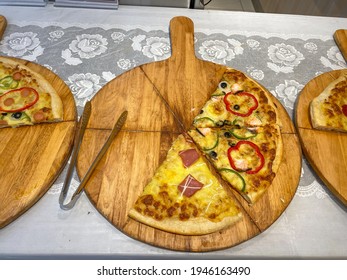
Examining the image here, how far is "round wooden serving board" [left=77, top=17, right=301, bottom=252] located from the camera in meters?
2.01

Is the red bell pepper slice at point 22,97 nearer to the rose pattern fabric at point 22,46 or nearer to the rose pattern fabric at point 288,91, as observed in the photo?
the rose pattern fabric at point 22,46

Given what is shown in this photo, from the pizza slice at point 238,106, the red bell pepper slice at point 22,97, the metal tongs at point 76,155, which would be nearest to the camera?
the metal tongs at point 76,155

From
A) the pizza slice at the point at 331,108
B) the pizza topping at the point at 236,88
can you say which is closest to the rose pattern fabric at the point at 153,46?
the pizza topping at the point at 236,88

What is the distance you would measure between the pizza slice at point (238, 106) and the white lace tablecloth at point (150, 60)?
1.02 feet

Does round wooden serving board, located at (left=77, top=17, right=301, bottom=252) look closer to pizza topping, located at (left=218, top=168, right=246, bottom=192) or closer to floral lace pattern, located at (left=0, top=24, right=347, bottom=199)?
pizza topping, located at (left=218, top=168, right=246, bottom=192)

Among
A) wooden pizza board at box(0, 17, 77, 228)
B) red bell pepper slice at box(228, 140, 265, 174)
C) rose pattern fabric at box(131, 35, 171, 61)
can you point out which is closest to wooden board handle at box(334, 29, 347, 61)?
red bell pepper slice at box(228, 140, 265, 174)

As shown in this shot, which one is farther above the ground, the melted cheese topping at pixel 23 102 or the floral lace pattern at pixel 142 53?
the floral lace pattern at pixel 142 53

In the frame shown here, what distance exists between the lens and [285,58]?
3.25m

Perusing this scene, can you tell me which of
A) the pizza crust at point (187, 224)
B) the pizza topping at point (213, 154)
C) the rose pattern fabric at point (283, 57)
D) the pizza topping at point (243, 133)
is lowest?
the pizza crust at point (187, 224)

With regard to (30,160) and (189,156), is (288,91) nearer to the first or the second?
(189,156)

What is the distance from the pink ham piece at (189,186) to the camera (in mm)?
2174

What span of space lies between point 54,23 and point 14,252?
2.44 metres
